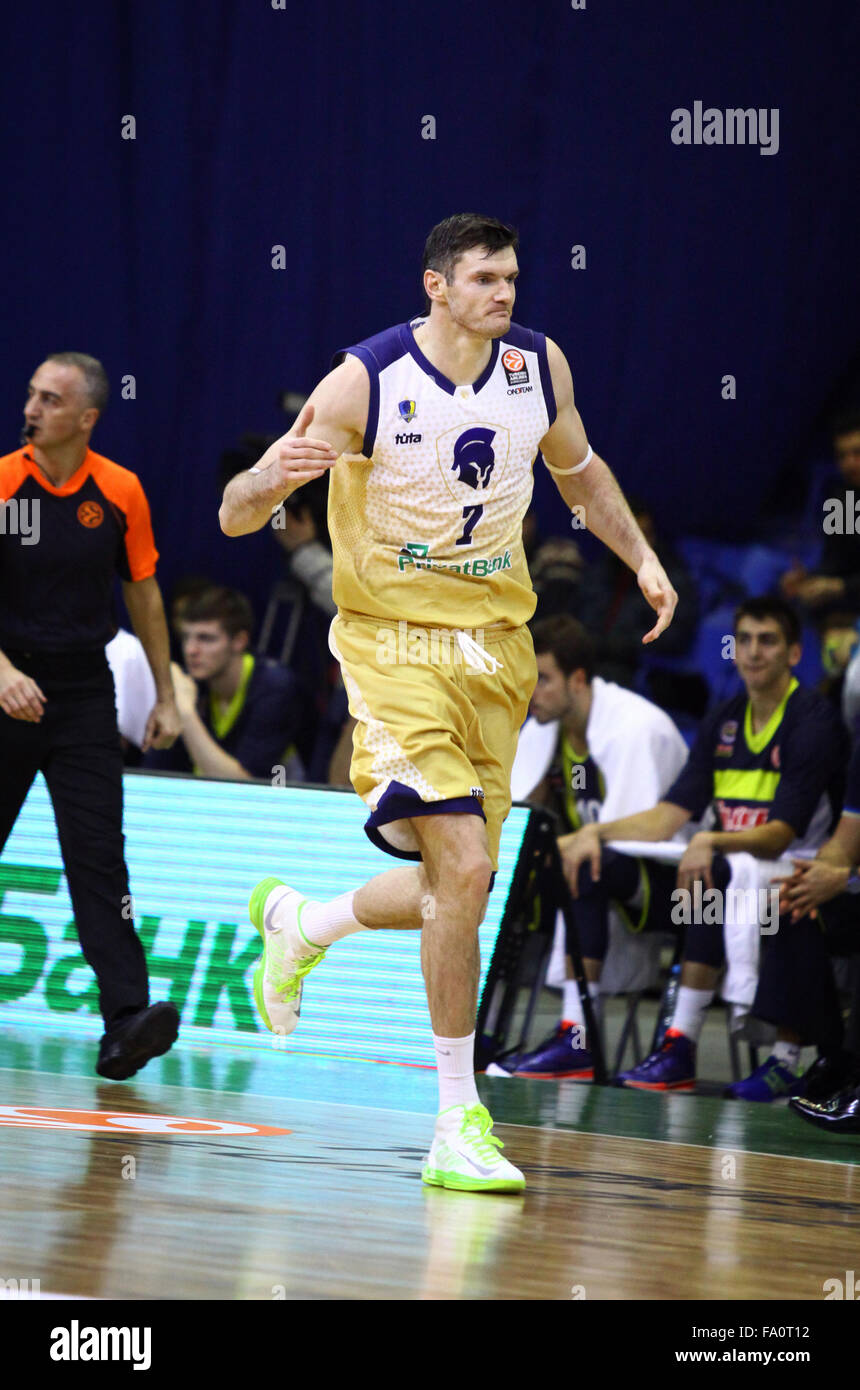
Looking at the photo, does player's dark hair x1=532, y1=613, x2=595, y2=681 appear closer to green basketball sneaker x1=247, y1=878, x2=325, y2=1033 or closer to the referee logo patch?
the referee logo patch

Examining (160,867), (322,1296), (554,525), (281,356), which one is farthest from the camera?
(554,525)

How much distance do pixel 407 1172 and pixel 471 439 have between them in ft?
5.28

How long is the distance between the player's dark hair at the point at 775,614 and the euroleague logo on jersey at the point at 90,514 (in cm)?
251

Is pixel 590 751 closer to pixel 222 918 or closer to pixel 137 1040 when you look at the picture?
pixel 222 918

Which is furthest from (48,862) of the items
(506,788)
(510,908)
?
(506,788)

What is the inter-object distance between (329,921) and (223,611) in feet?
11.4

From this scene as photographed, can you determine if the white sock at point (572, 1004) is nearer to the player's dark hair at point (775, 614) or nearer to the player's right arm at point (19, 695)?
the player's dark hair at point (775, 614)

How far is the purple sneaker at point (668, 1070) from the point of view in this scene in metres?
6.53

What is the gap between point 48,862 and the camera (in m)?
6.87

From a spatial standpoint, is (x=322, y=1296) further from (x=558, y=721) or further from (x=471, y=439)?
(x=558, y=721)

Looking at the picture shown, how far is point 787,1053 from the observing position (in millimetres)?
6383

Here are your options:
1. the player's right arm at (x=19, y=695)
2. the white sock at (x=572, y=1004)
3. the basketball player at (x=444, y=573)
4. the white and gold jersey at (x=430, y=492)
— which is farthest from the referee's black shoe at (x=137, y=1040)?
the white sock at (x=572, y=1004)

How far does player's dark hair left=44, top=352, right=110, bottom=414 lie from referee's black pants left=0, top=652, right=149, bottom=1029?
776mm

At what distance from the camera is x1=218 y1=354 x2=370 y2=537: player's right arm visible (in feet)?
12.4
